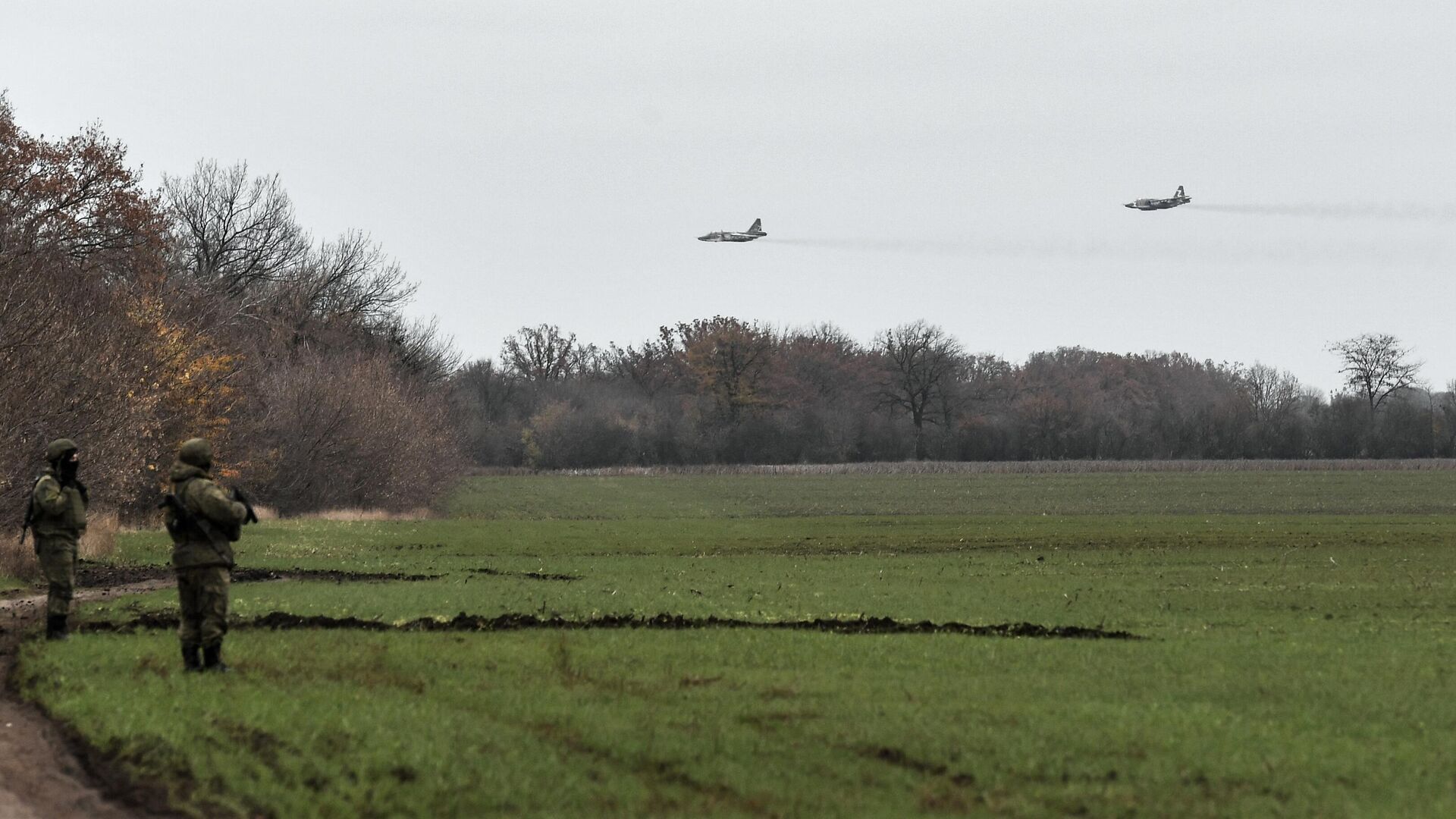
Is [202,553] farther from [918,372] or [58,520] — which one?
[918,372]

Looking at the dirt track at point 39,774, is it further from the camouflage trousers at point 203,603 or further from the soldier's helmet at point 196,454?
the soldier's helmet at point 196,454

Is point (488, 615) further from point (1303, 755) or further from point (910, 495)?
point (910, 495)

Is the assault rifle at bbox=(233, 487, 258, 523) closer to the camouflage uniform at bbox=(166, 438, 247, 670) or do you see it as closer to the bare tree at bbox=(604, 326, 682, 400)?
the camouflage uniform at bbox=(166, 438, 247, 670)

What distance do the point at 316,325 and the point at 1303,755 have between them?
3189 inches

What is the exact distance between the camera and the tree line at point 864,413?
13400 centimetres

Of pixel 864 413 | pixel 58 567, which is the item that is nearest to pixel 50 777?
pixel 58 567

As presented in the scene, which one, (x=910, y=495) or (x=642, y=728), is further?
(x=910, y=495)

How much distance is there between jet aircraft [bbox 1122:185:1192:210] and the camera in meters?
69.1

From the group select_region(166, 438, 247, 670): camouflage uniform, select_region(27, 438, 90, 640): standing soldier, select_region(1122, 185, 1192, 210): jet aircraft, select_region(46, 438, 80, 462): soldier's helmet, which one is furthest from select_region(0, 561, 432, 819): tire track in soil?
select_region(1122, 185, 1192, 210): jet aircraft

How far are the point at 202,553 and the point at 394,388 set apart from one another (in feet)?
220

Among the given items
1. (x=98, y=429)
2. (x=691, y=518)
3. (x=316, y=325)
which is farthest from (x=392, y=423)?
(x=98, y=429)

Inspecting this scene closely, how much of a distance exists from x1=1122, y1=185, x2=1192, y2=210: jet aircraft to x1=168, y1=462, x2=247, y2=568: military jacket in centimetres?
6131

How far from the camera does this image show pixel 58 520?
17594 millimetres

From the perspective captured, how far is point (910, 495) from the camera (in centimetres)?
8888
